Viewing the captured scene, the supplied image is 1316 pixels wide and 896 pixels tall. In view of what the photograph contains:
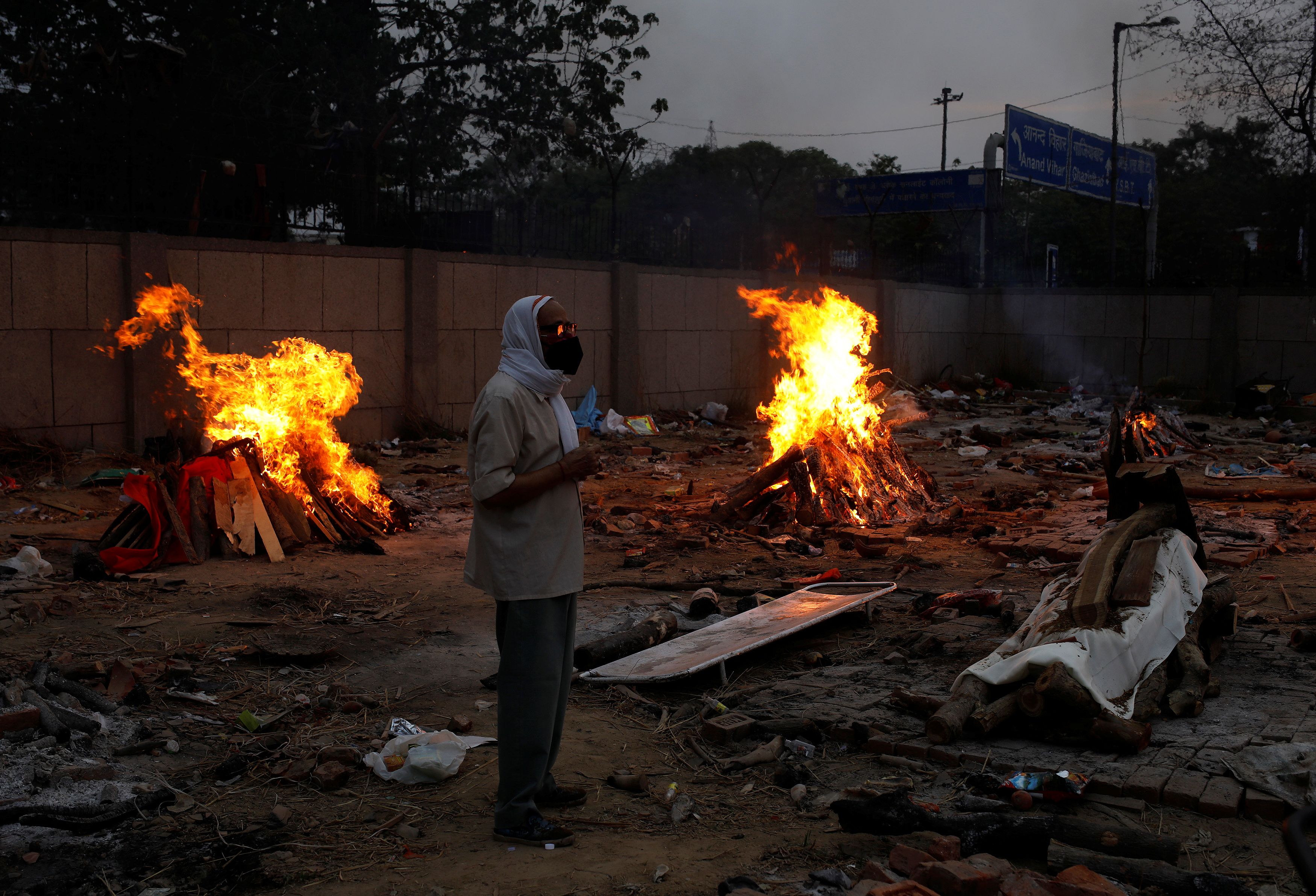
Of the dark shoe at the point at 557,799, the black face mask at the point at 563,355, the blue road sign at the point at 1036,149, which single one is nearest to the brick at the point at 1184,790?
the dark shoe at the point at 557,799

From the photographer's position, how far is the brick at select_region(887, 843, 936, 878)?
11.2 feet

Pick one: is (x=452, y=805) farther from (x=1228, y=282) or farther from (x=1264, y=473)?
(x=1228, y=282)

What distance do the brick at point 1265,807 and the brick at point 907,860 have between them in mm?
1321

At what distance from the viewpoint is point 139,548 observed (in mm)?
7996

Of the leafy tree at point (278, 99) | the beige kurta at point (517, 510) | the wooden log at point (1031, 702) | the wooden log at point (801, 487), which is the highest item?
the leafy tree at point (278, 99)

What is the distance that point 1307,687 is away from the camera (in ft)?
16.9

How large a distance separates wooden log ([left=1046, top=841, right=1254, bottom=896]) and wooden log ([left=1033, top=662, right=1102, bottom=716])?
96 cm

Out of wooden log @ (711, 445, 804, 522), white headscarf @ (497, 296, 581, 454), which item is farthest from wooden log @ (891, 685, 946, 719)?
wooden log @ (711, 445, 804, 522)

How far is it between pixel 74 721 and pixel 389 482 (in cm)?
764

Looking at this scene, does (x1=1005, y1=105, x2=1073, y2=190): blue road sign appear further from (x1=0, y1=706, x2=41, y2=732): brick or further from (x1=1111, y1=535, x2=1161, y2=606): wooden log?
(x1=0, y1=706, x2=41, y2=732): brick

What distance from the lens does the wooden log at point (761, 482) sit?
33.6 ft

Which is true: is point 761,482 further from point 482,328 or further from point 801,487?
point 482,328

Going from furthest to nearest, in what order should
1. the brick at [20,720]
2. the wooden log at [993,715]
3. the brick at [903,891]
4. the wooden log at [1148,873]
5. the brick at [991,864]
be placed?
the wooden log at [993,715] < the brick at [20,720] < the brick at [991,864] < the wooden log at [1148,873] < the brick at [903,891]

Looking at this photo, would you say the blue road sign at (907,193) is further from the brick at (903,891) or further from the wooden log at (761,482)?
the brick at (903,891)
